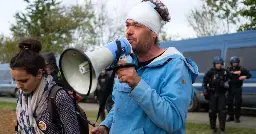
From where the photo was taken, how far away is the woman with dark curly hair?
2533mm

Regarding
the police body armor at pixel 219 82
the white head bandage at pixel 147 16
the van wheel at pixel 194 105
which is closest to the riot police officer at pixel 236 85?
the police body armor at pixel 219 82

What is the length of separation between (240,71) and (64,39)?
1941 cm

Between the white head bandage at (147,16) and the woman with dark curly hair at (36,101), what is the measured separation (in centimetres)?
80

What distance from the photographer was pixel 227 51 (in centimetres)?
1129

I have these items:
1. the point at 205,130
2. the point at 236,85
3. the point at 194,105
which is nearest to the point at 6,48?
the point at 194,105

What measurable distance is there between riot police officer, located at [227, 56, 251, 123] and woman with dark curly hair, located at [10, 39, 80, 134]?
776 centimetres

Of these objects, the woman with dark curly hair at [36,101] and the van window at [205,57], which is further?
the van window at [205,57]

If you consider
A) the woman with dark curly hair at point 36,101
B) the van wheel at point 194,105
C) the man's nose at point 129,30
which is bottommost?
the van wheel at point 194,105

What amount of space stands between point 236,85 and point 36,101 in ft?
26.9

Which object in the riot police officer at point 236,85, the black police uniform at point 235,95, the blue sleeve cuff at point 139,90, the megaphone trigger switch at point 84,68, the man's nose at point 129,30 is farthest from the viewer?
the black police uniform at point 235,95

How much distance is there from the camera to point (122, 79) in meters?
1.90

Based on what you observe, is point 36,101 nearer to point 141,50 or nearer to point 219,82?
point 141,50

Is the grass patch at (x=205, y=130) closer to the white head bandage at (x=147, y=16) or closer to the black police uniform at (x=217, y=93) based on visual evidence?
the black police uniform at (x=217, y=93)

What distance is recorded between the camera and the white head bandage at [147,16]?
2.13 m
